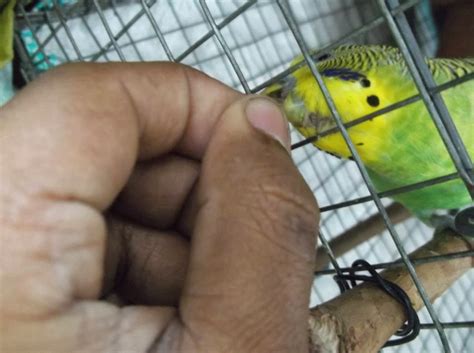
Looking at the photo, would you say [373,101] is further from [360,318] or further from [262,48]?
[262,48]

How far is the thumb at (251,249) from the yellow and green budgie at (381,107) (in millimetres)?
103

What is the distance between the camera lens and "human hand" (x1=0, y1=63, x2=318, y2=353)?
0.69 ft

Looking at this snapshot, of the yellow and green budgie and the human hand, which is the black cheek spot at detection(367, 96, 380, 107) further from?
the human hand

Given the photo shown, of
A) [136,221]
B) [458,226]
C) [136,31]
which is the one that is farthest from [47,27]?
[458,226]

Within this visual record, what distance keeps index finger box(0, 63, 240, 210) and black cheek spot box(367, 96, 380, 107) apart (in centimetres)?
15

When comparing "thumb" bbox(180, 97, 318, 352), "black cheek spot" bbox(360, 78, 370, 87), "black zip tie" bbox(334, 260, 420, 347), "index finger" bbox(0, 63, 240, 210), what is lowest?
"black zip tie" bbox(334, 260, 420, 347)

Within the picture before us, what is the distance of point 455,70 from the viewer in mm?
446

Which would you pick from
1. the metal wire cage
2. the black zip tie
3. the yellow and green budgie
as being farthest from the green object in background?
the black zip tie

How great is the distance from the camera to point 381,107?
1.27 feet

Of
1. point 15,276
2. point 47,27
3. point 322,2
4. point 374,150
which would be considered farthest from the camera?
point 322,2

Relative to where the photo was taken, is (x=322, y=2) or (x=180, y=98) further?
(x=322, y=2)

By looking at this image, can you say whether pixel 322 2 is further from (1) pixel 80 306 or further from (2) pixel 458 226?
(1) pixel 80 306

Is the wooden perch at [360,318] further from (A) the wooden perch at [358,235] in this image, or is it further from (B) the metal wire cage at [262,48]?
(A) the wooden perch at [358,235]

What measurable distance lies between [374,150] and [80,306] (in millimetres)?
282
